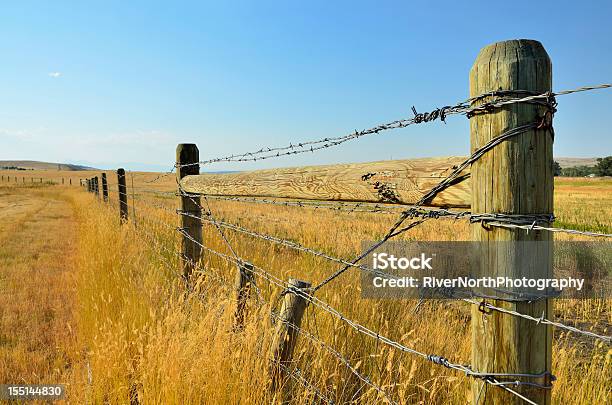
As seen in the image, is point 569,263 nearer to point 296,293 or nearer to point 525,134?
point 296,293

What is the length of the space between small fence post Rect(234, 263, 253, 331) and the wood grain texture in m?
0.54

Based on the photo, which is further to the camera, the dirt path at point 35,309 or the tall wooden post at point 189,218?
the tall wooden post at point 189,218

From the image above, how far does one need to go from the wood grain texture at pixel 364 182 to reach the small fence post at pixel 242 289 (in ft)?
1.76

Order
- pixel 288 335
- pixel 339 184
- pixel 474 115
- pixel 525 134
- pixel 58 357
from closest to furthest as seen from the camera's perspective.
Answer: pixel 525 134 < pixel 474 115 < pixel 339 184 < pixel 288 335 < pixel 58 357

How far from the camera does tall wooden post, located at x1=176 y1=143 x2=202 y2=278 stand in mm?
4516

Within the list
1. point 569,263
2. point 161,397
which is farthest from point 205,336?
point 569,263

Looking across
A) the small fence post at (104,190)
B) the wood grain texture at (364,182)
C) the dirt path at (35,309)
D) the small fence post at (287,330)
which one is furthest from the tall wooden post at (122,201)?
the small fence post at (287,330)

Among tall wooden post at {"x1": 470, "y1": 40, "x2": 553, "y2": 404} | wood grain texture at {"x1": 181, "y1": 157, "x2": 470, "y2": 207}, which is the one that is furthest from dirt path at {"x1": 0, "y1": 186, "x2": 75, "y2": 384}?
tall wooden post at {"x1": 470, "y1": 40, "x2": 553, "y2": 404}

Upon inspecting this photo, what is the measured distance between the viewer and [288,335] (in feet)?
8.00

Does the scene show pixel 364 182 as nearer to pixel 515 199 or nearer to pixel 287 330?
pixel 515 199

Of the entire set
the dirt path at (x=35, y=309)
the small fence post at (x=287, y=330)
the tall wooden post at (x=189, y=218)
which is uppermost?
the tall wooden post at (x=189, y=218)

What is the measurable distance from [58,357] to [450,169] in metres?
3.85

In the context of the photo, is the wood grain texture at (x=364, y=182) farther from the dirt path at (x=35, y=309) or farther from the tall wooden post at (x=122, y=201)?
the tall wooden post at (x=122, y=201)

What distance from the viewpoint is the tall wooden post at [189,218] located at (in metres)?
4.52
